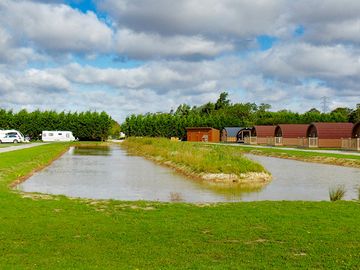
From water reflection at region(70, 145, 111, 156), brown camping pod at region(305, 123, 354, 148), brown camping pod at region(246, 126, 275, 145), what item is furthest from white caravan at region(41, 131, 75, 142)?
brown camping pod at region(305, 123, 354, 148)

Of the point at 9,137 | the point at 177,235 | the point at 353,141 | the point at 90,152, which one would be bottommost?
the point at 177,235

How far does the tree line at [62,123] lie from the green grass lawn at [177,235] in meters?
77.9

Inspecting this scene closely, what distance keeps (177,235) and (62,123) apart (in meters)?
85.5

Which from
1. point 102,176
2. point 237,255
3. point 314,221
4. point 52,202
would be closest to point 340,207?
point 314,221

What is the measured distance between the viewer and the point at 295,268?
26.3ft

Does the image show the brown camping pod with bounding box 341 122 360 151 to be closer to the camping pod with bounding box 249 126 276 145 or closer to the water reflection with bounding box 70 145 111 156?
the camping pod with bounding box 249 126 276 145

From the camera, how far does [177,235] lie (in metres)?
10.6

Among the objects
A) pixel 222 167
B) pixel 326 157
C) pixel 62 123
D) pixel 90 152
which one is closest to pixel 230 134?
pixel 62 123

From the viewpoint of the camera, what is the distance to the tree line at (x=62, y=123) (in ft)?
294

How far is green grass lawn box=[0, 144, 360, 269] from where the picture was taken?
27.6 ft

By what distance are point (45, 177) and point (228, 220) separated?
56.9 feet

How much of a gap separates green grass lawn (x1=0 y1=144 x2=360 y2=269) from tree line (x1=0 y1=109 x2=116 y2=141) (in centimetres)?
7793

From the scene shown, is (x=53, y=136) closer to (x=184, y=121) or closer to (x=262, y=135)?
(x=184, y=121)

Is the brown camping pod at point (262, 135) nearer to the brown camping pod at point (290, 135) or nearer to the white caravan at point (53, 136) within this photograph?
the brown camping pod at point (290, 135)
